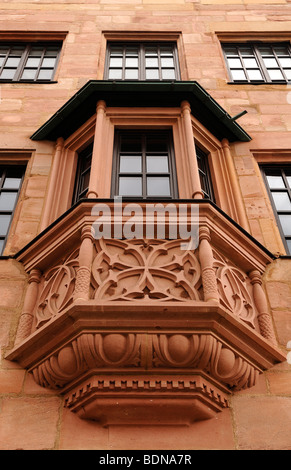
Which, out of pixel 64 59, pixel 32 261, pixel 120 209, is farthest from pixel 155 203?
pixel 64 59

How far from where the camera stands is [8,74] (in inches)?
375

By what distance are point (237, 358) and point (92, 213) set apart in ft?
6.60

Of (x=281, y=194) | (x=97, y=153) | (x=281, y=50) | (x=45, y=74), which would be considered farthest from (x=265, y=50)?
(x=97, y=153)

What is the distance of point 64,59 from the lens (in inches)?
372

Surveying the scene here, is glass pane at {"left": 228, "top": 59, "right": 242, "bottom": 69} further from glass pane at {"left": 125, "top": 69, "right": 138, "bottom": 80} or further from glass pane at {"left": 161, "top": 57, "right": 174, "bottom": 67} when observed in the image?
glass pane at {"left": 125, "top": 69, "right": 138, "bottom": 80}

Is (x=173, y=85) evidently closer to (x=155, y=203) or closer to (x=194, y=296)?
(x=155, y=203)

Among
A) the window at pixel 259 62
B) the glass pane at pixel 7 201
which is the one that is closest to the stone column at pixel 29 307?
the glass pane at pixel 7 201

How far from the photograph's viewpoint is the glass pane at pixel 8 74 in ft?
30.9

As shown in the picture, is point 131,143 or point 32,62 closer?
point 131,143

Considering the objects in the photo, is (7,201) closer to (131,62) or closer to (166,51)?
(131,62)

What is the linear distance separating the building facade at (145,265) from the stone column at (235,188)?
0.09 feet

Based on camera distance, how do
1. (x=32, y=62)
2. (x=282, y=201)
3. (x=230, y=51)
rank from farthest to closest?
A: (x=230, y=51)
(x=32, y=62)
(x=282, y=201)

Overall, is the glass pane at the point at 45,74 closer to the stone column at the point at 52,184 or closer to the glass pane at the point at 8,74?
the glass pane at the point at 8,74

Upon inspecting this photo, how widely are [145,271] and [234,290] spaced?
3.07 ft
